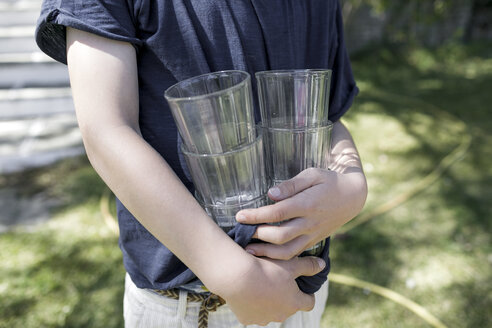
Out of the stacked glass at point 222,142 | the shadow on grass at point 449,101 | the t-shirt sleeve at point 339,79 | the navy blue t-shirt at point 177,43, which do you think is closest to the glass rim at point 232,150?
the stacked glass at point 222,142

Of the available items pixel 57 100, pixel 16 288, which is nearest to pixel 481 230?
pixel 16 288

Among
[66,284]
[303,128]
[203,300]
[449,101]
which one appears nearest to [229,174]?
[303,128]

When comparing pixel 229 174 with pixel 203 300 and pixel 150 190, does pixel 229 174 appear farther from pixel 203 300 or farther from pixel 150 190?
pixel 203 300

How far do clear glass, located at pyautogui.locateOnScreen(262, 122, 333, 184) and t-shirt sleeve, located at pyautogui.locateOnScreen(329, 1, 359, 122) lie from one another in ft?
0.59

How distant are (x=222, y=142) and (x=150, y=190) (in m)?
0.13

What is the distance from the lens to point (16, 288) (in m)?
2.07

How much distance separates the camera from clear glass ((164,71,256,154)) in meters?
0.55

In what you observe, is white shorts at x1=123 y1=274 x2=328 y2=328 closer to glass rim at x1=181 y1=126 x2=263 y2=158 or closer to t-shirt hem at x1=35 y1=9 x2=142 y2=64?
glass rim at x1=181 y1=126 x2=263 y2=158

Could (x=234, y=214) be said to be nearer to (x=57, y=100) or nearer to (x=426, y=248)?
(x=426, y=248)

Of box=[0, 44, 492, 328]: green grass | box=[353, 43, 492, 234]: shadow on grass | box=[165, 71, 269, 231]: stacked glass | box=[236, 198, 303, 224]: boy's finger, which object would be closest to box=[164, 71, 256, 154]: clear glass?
box=[165, 71, 269, 231]: stacked glass

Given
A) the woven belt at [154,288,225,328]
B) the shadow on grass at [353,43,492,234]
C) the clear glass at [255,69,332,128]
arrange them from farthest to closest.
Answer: the shadow on grass at [353,43,492,234]
the woven belt at [154,288,225,328]
the clear glass at [255,69,332,128]

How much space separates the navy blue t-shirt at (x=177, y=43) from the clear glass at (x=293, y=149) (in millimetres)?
101

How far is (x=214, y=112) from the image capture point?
560mm

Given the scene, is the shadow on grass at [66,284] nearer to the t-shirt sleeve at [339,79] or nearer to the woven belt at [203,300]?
the woven belt at [203,300]
